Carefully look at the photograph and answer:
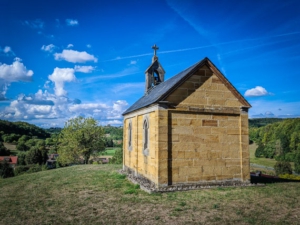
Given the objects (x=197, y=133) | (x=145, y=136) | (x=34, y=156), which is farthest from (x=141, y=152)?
(x=34, y=156)

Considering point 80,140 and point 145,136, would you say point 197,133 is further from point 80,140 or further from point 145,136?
point 80,140

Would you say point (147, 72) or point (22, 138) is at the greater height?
point (147, 72)

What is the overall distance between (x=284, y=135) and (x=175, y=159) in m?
80.5

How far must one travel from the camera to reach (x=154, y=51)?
21.5 m

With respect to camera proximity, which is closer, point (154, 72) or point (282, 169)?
point (154, 72)

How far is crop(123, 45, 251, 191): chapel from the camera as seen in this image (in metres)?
11.6

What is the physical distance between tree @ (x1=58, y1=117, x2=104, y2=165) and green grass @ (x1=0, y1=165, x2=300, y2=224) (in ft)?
76.2

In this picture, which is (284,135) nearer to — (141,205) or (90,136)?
(90,136)

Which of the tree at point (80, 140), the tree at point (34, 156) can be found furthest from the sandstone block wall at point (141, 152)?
the tree at point (34, 156)

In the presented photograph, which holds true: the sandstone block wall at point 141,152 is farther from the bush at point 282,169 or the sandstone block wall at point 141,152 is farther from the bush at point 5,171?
the bush at point 282,169

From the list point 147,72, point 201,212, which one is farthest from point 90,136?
point 201,212

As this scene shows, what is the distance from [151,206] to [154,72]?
1492 cm

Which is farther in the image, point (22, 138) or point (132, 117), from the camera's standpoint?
point (22, 138)

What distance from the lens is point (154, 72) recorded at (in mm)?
21547
